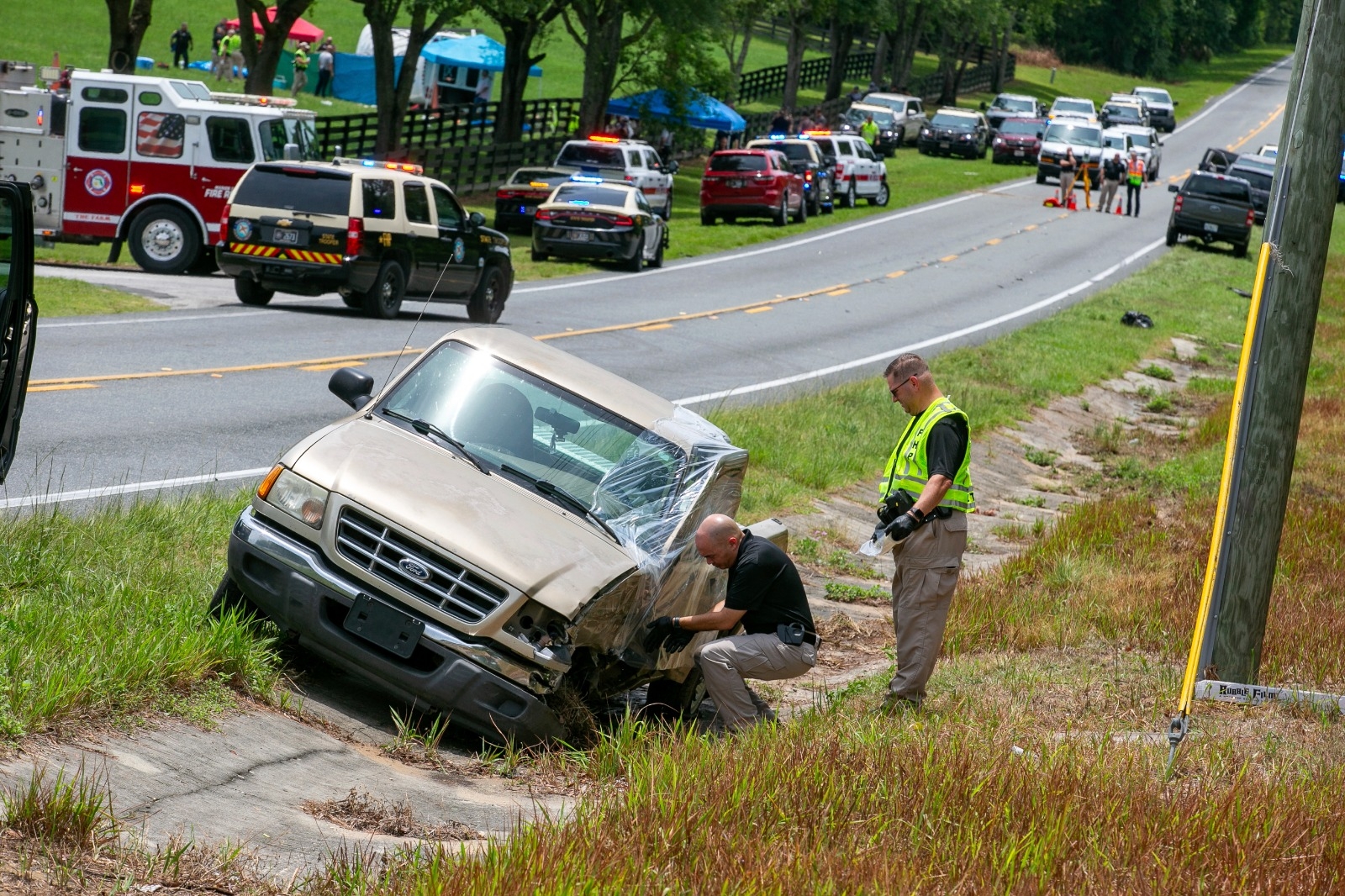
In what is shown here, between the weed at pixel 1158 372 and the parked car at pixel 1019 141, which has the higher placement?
the parked car at pixel 1019 141

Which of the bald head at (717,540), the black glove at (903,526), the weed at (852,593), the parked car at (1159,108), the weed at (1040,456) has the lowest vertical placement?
the weed at (852,593)

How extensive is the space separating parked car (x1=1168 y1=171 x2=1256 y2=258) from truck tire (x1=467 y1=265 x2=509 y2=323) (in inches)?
916

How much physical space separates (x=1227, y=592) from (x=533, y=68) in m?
65.0

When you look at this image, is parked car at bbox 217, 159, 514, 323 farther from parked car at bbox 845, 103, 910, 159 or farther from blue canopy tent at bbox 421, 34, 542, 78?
parked car at bbox 845, 103, 910, 159

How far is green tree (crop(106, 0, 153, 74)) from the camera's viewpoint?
31378 millimetres

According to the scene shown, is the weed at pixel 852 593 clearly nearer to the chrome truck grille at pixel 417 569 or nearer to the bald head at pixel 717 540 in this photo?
the bald head at pixel 717 540

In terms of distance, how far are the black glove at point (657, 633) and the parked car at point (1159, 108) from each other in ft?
253

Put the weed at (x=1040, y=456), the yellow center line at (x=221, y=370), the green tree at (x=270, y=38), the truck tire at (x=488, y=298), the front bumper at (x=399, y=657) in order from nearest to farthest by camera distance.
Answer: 1. the front bumper at (x=399, y=657)
2. the yellow center line at (x=221, y=370)
3. the weed at (x=1040, y=456)
4. the truck tire at (x=488, y=298)
5. the green tree at (x=270, y=38)

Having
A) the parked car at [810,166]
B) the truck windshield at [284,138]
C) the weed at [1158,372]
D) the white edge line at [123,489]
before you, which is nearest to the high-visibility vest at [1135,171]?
the parked car at [810,166]

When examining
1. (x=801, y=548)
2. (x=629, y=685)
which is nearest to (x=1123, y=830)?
(x=629, y=685)

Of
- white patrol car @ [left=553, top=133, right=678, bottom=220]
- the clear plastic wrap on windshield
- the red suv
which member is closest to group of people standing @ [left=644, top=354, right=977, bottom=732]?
the clear plastic wrap on windshield

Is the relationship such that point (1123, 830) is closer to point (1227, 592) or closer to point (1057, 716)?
point (1057, 716)

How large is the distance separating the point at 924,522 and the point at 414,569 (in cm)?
258

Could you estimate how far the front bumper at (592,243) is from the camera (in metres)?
29.5
